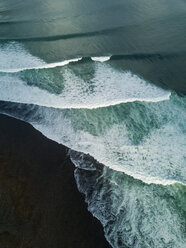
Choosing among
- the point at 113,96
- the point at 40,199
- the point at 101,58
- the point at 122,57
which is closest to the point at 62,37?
the point at 101,58

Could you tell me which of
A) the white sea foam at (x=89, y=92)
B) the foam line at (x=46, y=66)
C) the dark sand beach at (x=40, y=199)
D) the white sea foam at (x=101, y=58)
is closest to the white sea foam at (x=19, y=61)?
the foam line at (x=46, y=66)

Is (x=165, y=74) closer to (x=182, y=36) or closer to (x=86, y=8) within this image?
(x=182, y=36)

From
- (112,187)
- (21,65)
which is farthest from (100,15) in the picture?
(112,187)

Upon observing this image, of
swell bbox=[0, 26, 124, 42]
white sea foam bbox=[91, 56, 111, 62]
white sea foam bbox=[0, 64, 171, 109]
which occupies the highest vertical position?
swell bbox=[0, 26, 124, 42]

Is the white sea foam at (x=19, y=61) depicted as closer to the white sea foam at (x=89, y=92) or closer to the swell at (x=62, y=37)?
the white sea foam at (x=89, y=92)

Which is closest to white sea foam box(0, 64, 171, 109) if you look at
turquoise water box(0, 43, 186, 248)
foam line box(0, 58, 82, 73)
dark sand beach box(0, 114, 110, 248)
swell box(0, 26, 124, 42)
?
turquoise water box(0, 43, 186, 248)

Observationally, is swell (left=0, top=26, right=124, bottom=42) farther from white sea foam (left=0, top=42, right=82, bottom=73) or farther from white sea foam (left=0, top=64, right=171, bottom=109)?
white sea foam (left=0, top=64, right=171, bottom=109)
